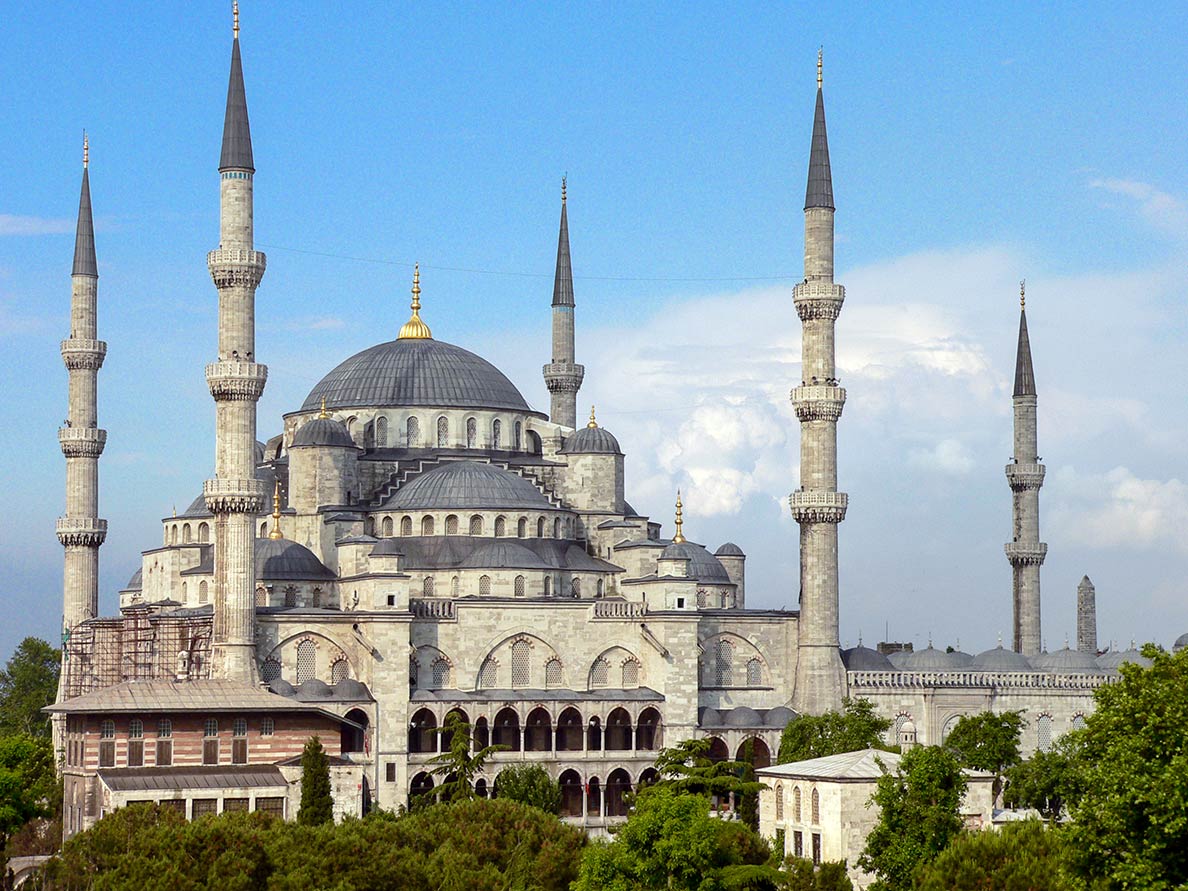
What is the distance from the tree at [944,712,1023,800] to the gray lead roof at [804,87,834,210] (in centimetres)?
1442

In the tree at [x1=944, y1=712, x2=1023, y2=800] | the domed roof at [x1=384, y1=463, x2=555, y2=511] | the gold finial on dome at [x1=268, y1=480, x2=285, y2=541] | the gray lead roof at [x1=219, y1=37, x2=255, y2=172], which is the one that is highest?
the gray lead roof at [x1=219, y1=37, x2=255, y2=172]

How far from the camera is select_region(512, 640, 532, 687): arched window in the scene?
59.2 metres

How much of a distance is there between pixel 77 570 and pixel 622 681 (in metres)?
16.8

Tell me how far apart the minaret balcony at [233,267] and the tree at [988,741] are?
68.1 feet

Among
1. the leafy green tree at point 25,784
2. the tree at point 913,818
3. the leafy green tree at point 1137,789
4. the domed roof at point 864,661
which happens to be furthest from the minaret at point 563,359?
the leafy green tree at point 1137,789

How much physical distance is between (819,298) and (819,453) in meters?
4.17

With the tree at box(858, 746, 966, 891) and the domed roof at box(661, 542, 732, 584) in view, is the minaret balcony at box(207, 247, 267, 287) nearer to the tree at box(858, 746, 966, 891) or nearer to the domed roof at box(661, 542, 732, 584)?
the domed roof at box(661, 542, 732, 584)

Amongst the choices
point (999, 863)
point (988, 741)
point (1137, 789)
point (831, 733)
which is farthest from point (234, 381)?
point (1137, 789)

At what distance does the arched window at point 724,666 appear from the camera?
203ft

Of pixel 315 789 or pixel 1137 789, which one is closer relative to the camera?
pixel 1137 789

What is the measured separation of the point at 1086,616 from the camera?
3083 inches

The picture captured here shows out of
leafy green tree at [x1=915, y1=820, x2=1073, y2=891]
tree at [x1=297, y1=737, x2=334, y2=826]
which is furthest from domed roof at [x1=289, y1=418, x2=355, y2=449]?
leafy green tree at [x1=915, y1=820, x2=1073, y2=891]

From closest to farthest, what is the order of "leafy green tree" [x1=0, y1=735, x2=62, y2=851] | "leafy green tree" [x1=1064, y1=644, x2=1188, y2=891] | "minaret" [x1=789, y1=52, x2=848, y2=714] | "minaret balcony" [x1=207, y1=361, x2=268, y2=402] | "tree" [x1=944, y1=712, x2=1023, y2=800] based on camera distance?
"leafy green tree" [x1=1064, y1=644, x2=1188, y2=891]
"leafy green tree" [x1=0, y1=735, x2=62, y2=851]
"minaret balcony" [x1=207, y1=361, x2=268, y2=402]
"tree" [x1=944, y1=712, x2=1023, y2=800]
"minaret" [x1=789, y1=52, x2=848, y2=714]

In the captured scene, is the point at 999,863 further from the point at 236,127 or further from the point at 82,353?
the point at 82,353
